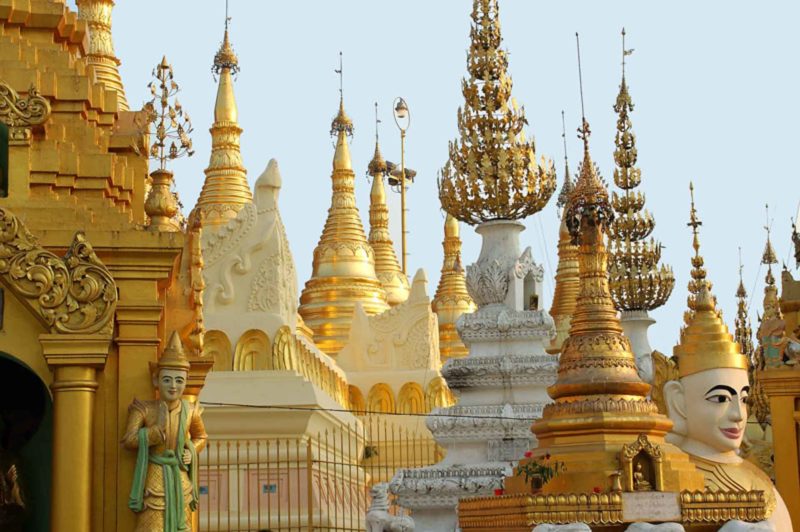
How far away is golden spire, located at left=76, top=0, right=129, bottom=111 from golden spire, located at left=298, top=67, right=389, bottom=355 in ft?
32.5

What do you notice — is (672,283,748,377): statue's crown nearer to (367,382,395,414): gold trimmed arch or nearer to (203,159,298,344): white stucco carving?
(203,159,298,344): white stucco carving

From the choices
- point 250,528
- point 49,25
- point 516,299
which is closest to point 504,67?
point 516,299

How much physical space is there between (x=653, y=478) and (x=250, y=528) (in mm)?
9241

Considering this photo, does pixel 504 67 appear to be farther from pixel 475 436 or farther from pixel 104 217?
pixel 104 217

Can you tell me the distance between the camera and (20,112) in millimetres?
12406

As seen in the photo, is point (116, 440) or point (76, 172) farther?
point (76, 172)

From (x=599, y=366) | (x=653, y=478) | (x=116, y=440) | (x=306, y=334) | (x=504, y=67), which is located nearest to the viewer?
(x=116, y=440)

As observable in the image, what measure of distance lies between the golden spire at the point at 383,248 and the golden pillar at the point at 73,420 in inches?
1016

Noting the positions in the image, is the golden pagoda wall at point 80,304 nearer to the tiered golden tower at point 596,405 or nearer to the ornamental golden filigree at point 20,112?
the ornamental golden filigree at point 20,112

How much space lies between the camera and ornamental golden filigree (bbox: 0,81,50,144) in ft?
40.7

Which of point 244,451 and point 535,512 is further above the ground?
point 244,451

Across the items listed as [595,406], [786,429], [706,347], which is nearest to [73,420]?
[595,406]

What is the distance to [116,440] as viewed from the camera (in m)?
11.6

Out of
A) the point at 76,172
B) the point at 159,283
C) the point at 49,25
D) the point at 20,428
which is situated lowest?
the point at 20,428
